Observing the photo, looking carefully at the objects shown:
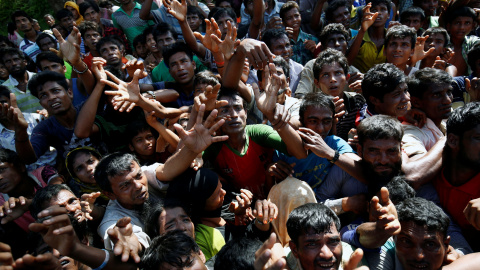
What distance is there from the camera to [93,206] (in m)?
3.21

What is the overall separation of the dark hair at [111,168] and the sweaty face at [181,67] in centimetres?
160

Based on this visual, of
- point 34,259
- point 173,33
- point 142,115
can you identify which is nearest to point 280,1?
point 173,33

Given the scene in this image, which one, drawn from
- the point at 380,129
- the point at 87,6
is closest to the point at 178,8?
the point at 380,129

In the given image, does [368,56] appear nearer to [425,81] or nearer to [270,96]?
[425,81]

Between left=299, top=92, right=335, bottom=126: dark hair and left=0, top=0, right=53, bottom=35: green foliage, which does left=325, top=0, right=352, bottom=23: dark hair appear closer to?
left=299, top=92, right=335, bottom=126: dark hair

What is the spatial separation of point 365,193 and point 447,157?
650 millimetres

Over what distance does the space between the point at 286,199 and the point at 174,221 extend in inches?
33.3

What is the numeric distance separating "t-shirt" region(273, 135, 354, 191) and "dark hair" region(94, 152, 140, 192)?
1.36 meters

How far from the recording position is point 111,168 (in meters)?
3.00

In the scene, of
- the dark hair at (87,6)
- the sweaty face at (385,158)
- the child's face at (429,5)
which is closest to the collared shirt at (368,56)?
the child's face at (429,5)

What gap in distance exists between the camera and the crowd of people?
2.31m

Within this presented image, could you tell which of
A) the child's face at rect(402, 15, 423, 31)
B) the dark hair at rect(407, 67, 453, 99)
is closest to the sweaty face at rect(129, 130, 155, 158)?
the dark hair at rect(407, 67, 453, 99)

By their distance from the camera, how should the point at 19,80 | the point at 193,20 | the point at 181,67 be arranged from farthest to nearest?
the point at 193,20 < the point at 19,80 < the point at 181,67

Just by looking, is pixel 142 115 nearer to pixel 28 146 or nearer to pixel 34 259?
pixel 28 146
